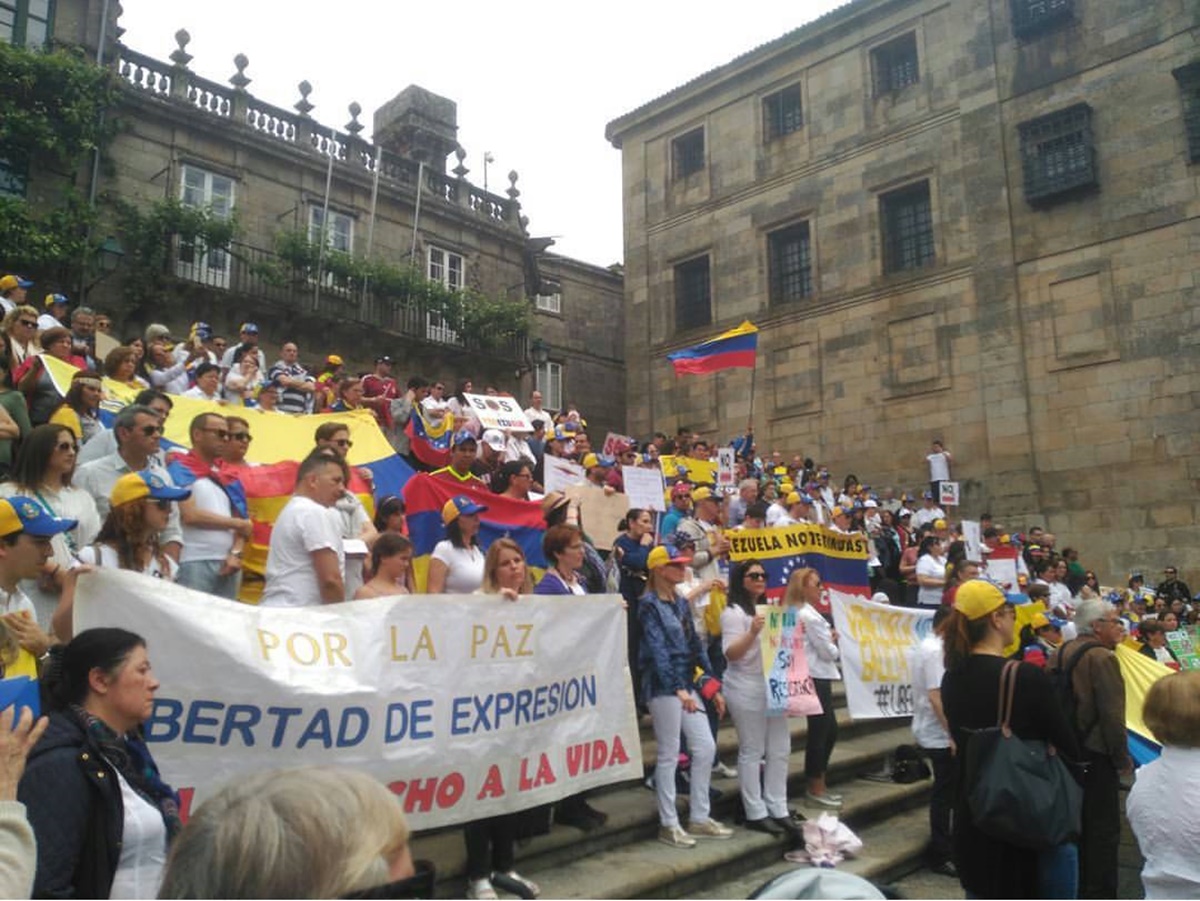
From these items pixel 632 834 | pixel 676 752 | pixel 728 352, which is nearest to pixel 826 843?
pixel 676 752

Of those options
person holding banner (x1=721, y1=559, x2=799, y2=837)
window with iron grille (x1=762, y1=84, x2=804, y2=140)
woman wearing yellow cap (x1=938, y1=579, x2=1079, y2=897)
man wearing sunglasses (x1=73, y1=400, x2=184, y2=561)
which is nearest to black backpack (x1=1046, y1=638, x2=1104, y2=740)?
woman wearing yellow cap (x1=938, y1=579, x2=1079, y2=897)

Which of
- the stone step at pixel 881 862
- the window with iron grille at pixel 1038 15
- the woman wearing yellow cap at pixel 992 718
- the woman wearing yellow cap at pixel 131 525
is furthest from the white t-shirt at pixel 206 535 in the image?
the window with iron grille at pixel 1038 15

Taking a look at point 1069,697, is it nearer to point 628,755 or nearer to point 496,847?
point 628,755

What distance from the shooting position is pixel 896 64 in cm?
2517

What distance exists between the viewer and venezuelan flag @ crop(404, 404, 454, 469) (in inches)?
490

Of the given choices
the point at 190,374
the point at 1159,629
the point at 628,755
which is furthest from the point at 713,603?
the point at 190,374

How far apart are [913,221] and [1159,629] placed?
16272 mm

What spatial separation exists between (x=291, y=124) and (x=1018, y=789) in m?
23.9

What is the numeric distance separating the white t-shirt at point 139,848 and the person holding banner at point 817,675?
523cm

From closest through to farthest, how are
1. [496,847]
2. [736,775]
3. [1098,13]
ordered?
[496,847] → [736,775] → [1098,13]

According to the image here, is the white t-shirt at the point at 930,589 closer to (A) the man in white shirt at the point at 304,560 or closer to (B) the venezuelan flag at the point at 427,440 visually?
(B) the venezuelan flag at the point at 427,440

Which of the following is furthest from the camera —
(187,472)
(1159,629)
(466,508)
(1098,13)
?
(1098,13)

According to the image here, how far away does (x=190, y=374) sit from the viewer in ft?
38.3

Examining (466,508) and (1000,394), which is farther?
(1000,394)
